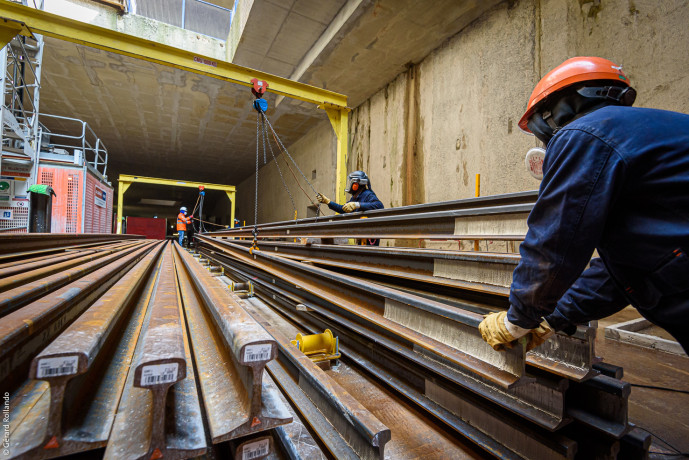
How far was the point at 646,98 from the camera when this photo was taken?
2.91 metres

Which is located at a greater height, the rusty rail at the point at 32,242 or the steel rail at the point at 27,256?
the rusty rail at the point at 32,242

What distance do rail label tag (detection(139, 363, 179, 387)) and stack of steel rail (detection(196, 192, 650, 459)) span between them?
576 millimetres

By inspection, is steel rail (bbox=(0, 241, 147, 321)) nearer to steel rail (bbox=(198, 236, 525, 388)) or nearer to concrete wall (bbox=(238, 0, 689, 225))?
steel rail (bbox=(198, 236, 525, 388))

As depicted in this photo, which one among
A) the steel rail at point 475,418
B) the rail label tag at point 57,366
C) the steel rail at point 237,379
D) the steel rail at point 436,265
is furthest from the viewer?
the steel rail at point 436,265

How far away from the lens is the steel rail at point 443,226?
1537mm

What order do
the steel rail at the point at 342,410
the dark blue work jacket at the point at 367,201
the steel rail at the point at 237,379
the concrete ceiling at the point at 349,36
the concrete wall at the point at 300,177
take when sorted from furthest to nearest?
the concrete wall at the point at 300,177 → the concrete ceiling at the point at 349,36 → the dark blue work jacket at the point at 367,201 → the steel rail at the point at 342,410 → the steel rail at the point at 237,379

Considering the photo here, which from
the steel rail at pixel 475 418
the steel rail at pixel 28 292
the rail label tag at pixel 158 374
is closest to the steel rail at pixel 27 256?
the steel rail at pixel 28 292

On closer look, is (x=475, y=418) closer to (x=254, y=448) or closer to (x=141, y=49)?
(x=254, y=448)

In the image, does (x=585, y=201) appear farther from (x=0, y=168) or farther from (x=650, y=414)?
(x=0, y=168)

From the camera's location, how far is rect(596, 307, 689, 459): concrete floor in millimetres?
1659

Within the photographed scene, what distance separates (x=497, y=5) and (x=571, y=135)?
4844 mm

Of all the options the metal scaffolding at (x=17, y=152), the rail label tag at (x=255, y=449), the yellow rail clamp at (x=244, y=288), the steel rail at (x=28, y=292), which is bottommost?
the yellow rail clamp at (x=244, y=288)

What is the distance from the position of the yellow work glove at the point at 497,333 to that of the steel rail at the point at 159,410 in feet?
2.99

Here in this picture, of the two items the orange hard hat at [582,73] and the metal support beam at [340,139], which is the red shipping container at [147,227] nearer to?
the metal support beam at [340,139]
